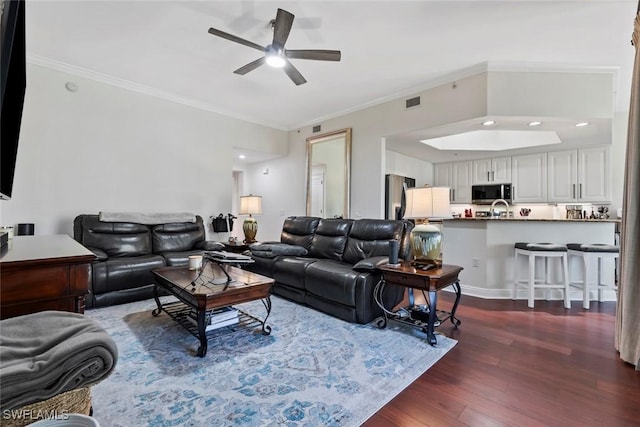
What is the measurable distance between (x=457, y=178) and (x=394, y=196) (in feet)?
7.65

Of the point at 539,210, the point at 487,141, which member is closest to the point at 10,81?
the point at 487,141

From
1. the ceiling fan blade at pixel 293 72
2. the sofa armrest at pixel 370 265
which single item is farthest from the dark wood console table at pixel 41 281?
the ceiling fan blade at pixel 293 72

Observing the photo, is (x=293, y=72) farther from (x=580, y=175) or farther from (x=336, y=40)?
(x=580, y=175)

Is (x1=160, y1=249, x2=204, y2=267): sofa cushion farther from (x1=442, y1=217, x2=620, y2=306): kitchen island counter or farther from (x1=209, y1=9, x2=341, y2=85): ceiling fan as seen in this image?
(x1=442, y1=217, x2=620, y2=306): kitchen island counter

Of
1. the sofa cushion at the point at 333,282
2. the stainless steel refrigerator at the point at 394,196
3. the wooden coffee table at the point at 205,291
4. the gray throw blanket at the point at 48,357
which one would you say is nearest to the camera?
the gray throw blanket at the point at 48,357

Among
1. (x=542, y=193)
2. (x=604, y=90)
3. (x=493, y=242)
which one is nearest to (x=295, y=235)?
(x=493, y=242)

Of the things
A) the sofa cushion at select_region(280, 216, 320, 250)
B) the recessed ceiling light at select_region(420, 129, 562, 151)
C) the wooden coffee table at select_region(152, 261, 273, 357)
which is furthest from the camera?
the recessed ceiling light at select_region(420, 129, 562, 151)

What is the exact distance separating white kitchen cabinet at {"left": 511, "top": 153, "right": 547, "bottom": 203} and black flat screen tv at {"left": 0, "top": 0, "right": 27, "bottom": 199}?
23.1 feet

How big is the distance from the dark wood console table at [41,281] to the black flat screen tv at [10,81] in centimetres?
52

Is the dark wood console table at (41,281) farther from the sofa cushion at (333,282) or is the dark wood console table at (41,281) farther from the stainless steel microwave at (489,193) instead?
the stainless steel microwave at (489,193)

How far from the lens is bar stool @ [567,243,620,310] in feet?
11.0

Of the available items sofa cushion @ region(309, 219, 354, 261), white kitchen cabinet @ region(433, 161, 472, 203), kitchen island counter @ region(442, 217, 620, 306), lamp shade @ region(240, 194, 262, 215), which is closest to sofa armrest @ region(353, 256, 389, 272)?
sofa cushion @ region(309, 219, 354, 261)

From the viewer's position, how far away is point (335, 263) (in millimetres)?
3430

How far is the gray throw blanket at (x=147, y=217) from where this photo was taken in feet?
12.6
